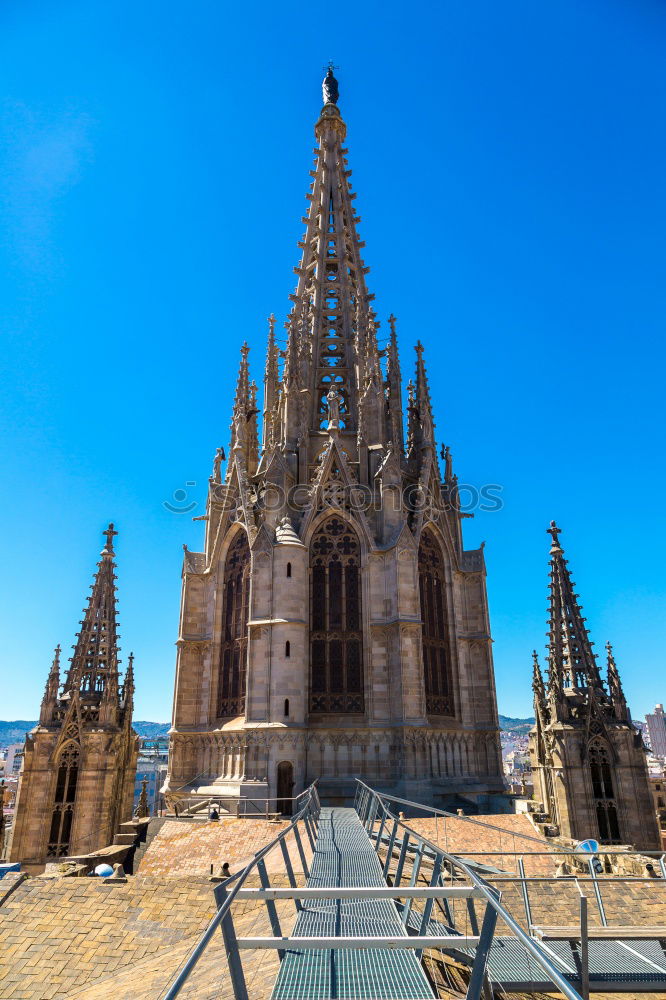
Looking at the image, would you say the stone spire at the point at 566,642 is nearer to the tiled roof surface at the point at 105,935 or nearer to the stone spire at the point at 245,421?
the stone spire at the point at 245,421

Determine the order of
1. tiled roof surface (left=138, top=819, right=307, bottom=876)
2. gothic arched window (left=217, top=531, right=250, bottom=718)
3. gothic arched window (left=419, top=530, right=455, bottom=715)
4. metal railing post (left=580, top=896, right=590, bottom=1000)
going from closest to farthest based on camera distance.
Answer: metal railing post (left=580, top=896, right=590, bottom=1000)
tiled roof surface (left=138, top=819, right=307, bottom=876)
gothic arched window (left=217, top=531, right=250, bottom=718)
gothic arched window (left=419, top=530, right=455, bottom=715)

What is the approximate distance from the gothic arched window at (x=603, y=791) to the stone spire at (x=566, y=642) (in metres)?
2.53

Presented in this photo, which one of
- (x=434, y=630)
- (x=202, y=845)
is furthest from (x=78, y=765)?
(x=434, y=630)

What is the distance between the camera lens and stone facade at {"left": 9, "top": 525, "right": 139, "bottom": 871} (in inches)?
1347

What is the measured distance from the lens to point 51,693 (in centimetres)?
3803

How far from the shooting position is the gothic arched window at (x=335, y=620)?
31.0 metres

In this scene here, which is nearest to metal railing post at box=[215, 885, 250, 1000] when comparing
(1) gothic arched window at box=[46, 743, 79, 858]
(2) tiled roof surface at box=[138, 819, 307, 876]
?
(2) tiled roof surface at box=[138, 819, 307, 876]

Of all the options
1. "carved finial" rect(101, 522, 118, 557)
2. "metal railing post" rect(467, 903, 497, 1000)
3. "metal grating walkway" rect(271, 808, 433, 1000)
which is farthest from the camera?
"carved finial" rect(101, 522, 118, 557)

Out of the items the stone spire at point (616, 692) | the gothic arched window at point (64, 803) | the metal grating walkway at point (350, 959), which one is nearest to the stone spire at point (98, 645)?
the gothic arched window at point (64, 803)

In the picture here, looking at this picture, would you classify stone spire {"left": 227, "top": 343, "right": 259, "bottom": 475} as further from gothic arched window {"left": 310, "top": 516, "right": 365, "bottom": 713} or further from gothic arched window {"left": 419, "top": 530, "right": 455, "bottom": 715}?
gothic arched window {"left": 419, "top": 530, "right": 455, "bottom": 715}

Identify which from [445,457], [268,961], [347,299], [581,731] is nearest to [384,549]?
[445,457]

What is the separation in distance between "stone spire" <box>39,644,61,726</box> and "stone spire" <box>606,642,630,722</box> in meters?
29.9

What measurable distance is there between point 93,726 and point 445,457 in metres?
24.9

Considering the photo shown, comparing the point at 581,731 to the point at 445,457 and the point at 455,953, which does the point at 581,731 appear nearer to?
the point at 445,457
